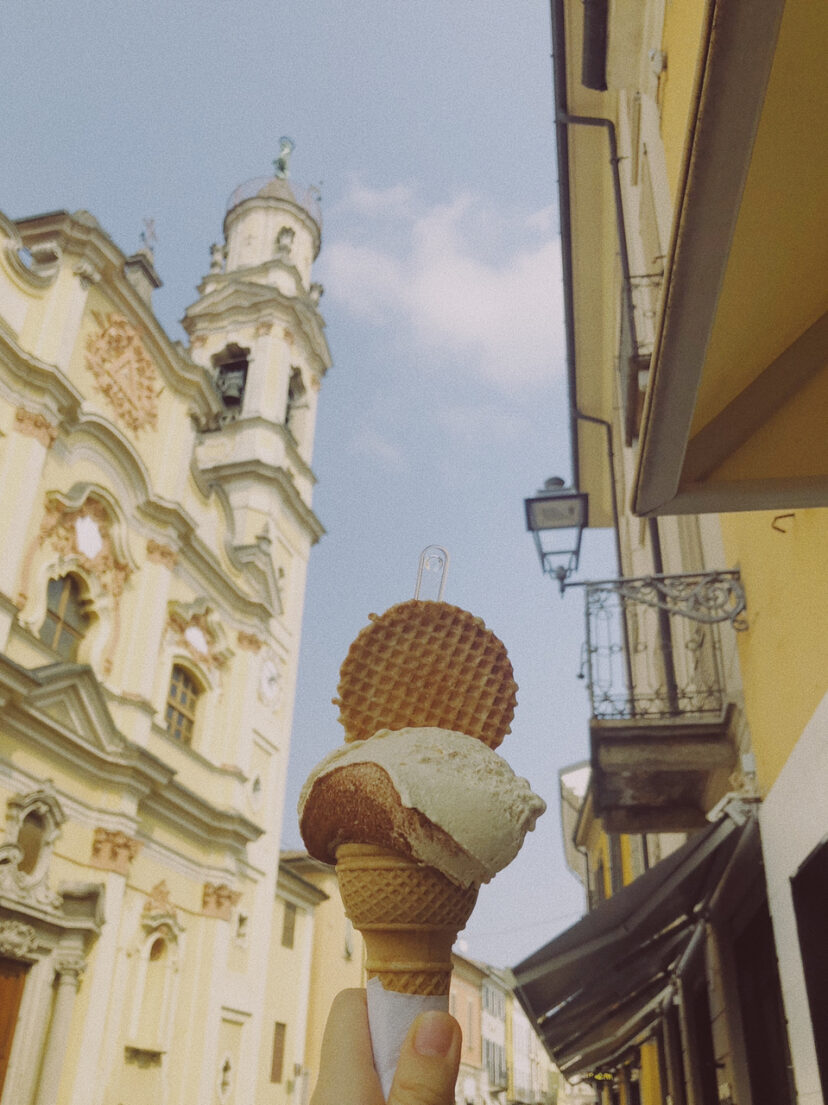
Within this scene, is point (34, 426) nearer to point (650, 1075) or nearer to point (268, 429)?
point (268, 429)

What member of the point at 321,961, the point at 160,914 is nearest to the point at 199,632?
the point at 160,914

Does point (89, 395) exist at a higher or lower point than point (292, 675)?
higher

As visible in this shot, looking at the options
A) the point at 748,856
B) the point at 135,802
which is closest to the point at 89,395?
the point at 135,802

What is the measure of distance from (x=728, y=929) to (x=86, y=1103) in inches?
469

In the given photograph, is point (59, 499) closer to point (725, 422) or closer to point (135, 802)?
point (135, 802)

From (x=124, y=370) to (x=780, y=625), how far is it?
16.6m

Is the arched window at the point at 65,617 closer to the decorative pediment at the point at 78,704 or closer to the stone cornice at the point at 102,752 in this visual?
the decorative pediment at the point at 78,704

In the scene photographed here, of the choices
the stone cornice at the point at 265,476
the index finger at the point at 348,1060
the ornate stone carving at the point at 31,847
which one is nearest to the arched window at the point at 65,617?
the ornate stone carving at the point at 31,847

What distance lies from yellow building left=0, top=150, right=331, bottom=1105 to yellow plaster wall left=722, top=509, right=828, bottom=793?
11202 mm

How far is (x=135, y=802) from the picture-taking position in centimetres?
1590

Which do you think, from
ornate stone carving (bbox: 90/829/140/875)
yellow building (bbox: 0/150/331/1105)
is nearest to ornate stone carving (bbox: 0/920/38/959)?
yellow building (bbox: 0/150/331/1105)

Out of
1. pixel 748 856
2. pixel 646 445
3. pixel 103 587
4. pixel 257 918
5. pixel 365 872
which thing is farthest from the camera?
pixel 257 918

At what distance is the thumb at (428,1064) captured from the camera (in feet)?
4.15

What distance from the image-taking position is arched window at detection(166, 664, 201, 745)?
18641 millimetres
